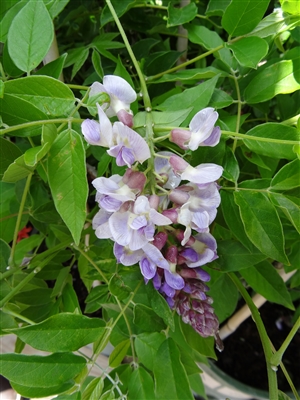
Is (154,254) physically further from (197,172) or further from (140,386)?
(140,386)

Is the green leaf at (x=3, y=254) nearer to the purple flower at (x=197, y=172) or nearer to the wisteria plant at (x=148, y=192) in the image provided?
the wisteria plant at (x=148, y=192)

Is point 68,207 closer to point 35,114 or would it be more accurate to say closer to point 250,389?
point 35,114

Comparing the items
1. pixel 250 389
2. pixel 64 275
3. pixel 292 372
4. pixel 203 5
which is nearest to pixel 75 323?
pixel 64 275

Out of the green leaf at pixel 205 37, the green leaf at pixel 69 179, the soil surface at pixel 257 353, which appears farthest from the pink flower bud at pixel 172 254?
the soil surface at pixel 257 353

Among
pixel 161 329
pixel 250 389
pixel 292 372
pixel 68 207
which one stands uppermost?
pixel 68 207

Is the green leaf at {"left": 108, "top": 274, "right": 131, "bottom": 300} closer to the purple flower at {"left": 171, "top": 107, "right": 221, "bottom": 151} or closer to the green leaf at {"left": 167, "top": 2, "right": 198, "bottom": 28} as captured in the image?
the purple flower at {"left": 171, "top": 107, "right": 221, "bottom": 151}

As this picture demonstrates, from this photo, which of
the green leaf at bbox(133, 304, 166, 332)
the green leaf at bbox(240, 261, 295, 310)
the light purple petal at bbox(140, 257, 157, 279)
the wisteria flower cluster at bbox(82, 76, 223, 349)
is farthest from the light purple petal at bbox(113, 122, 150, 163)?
the green leaf at bbox(240, 261, 295, 310)
